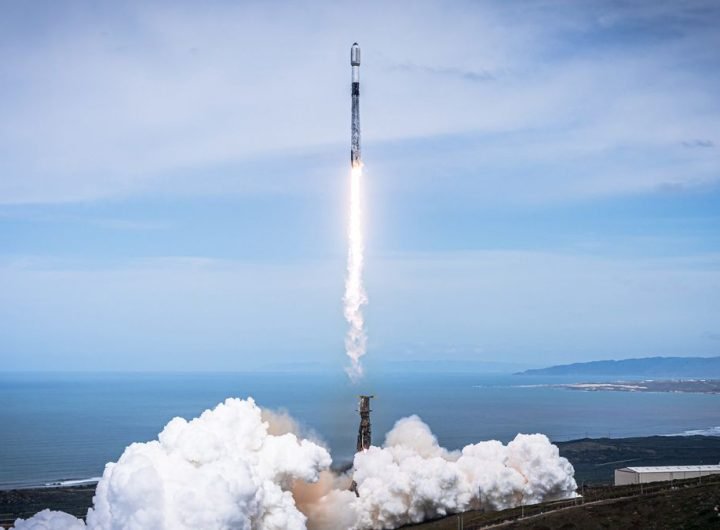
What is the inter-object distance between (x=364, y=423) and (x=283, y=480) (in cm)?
1498

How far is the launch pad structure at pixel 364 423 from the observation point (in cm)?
7888

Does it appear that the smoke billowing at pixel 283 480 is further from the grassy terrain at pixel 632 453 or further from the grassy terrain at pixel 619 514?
the grassy terrain at pixel 632 453

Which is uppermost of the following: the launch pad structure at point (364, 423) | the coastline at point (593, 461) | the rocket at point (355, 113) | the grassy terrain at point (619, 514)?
the rocket at point (355, 113)

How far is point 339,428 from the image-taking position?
186 m

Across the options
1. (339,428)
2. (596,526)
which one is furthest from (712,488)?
(339,428)

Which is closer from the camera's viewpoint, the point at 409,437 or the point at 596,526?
the point at 596,526

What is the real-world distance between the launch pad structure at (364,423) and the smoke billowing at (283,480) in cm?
233

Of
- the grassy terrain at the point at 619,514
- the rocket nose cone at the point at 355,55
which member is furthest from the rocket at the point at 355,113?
the grassy terrain at the point at 619,514

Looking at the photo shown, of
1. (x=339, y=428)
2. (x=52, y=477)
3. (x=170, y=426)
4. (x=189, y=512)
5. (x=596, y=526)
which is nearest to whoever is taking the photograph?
(x=189, y=512)

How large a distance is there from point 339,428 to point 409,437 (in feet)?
341

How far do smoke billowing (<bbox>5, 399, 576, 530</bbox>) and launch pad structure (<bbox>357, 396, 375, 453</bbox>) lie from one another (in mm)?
2327

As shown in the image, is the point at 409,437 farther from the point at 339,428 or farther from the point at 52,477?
the point at 339,428

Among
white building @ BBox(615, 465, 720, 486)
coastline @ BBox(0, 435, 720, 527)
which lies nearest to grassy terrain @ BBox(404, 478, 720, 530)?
white building @ BBox(615, 465, 720, 486)

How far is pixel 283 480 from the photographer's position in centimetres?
6656
